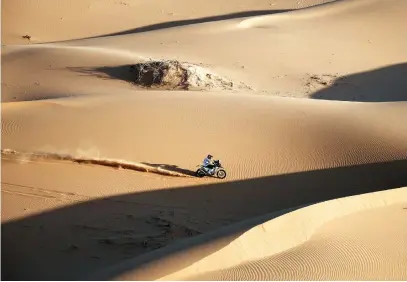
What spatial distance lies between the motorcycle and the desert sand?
0.08 metres

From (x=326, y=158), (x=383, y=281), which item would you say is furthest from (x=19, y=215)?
(x=326, y=158)

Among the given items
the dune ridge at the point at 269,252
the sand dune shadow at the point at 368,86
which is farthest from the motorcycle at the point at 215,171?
the sand dune shadow at the point at 368,86

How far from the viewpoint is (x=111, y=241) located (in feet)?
16.4

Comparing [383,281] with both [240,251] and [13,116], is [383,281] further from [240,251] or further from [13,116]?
[13,116]

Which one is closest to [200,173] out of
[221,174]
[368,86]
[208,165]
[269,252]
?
[208,165]

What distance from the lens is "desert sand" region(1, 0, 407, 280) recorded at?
4645mm

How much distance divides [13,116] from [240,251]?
172 inches

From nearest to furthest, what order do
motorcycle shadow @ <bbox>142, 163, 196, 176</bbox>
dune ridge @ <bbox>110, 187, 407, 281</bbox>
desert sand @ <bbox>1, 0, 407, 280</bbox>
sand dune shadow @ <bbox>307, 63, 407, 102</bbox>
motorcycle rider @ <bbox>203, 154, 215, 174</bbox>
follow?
dune ridge @ <bbox>110, 187, 407, 281</bbox> < desert sand @ <bbox>1, 0, 407, 280</bbox> < motorcycle rider @ <bbox>203, 154, 215, 174</bbox> < motorcycle shadow @ <bbox>142, 163, 196, 176</bbox> < sand dune shadow @ <bbox>307, 63, 407, 102</bbox>

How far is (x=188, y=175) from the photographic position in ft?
21.5

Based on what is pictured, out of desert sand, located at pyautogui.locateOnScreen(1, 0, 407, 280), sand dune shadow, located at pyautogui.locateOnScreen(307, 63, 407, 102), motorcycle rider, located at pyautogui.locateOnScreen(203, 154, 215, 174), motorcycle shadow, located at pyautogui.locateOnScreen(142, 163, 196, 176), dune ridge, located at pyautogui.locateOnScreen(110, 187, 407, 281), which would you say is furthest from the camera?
sand dune shadow, located at pyautogui.locateOnScreen(307, 63, 407, 102)

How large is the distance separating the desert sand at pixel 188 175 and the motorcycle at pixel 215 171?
76 mm

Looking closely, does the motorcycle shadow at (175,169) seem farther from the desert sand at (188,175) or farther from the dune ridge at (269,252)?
the dune ridge at (269,252)

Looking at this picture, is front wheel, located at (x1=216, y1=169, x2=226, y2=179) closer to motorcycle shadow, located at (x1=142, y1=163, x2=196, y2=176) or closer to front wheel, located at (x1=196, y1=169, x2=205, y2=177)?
front wheel, located at (x1=196, y1=169, x2=205, y2=177)

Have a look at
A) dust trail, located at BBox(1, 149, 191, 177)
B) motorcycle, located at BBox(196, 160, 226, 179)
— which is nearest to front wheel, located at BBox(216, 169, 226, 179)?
motorcycle, located at BBox(196, 160, 226, 179)
